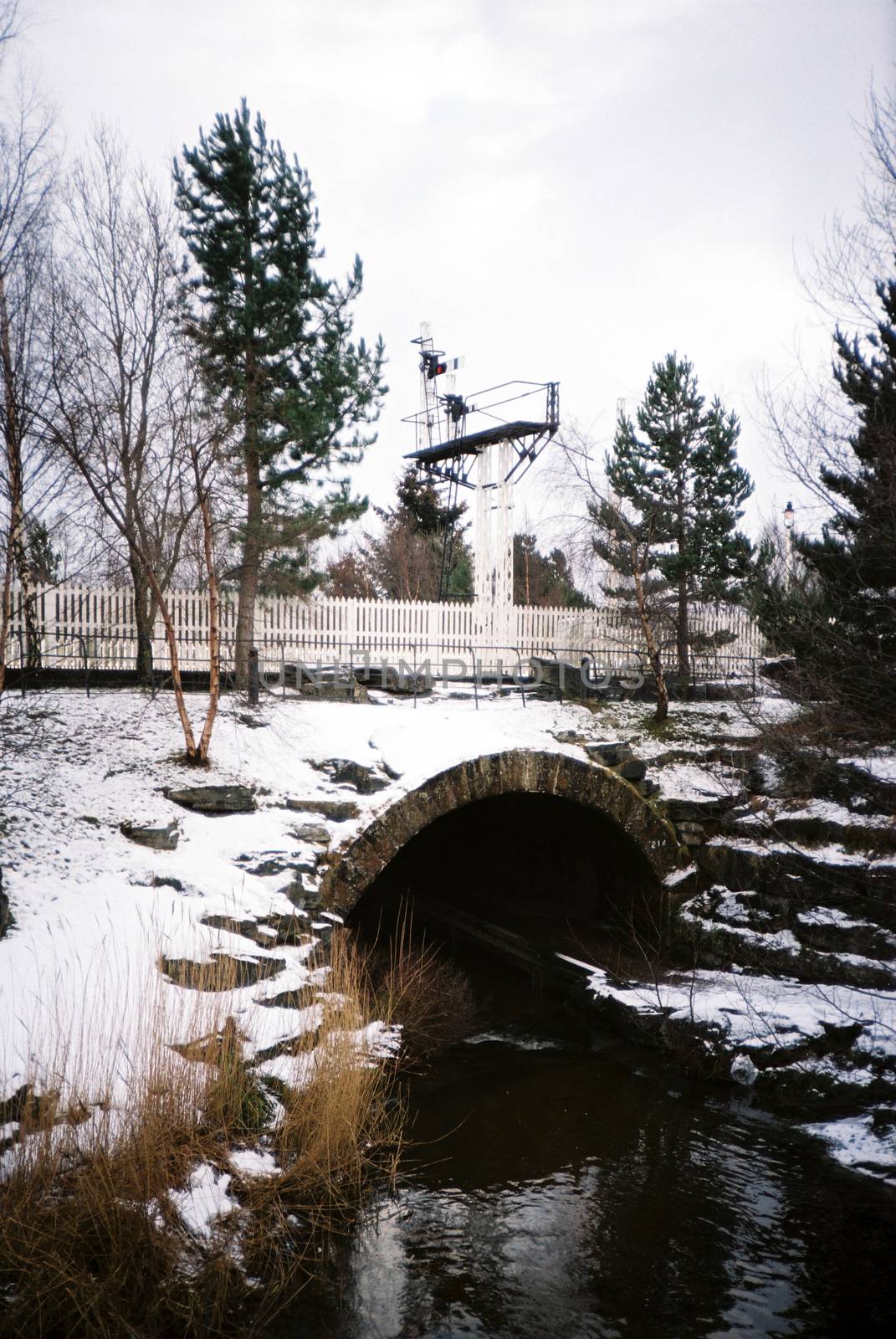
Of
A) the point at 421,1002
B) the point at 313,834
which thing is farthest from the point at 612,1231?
the point at 313,834

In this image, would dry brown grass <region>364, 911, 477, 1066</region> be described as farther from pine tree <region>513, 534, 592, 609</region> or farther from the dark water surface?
pine tree <region>513, 534, 592, 609</region>

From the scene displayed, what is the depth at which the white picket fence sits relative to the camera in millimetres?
15953

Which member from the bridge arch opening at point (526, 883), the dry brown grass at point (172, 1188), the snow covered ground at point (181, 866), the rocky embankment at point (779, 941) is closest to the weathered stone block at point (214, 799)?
the snow covered ground at point (181, 866)

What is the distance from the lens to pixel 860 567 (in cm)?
1109

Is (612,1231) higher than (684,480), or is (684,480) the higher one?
(684,480)

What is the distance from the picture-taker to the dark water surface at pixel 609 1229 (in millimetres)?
5766

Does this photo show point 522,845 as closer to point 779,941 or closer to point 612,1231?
point 779,941

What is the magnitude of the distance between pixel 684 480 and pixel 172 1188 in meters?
17.0

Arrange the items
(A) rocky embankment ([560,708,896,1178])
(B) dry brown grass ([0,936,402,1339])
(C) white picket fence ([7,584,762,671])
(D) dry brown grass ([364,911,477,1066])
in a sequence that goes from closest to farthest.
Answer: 1. (B) dry brown grass ([0,936,402,1339])
2. (A) rocky embankment ([560,708,896,1178])
3. (D) dry brown grass ([364,911,477,1066])
4. (C) white picket fence ([7,584,762,671])

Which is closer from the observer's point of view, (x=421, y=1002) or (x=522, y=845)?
(x=421, y=1002)

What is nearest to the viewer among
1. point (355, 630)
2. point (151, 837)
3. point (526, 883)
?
point (151, 837)

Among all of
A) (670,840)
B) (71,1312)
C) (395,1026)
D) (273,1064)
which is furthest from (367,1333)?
(670,840)

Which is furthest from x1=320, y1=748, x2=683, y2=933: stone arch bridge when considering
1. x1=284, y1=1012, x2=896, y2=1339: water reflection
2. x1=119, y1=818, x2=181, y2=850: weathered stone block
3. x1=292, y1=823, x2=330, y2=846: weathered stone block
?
x1=284, y1=1012, x2=896, y2=1339: water reflection

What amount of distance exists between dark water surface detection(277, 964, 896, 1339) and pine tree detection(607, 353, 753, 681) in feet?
38.6
